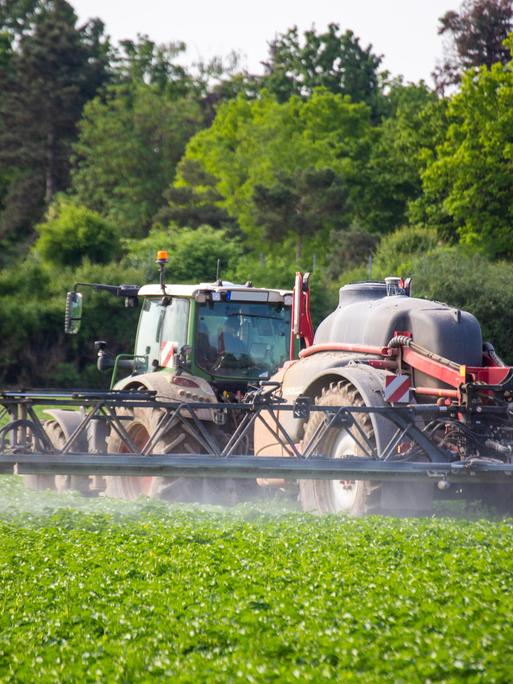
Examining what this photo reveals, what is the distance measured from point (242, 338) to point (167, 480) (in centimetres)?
239

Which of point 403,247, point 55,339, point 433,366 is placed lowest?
point 55,339

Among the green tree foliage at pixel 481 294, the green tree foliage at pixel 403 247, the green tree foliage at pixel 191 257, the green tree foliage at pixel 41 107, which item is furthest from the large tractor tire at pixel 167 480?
the green tree foliage at pixel 41 107

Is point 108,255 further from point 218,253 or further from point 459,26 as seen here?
point 459,26

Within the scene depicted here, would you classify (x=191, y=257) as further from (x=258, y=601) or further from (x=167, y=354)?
(x=258, y=601)

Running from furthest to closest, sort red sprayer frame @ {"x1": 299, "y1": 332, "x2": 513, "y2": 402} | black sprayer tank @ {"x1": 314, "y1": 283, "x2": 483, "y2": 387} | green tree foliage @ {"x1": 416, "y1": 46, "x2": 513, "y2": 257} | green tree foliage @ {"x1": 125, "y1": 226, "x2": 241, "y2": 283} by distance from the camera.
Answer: green tree foliage @ {"x1": 416, "y1": 46, "x2": 513, "y2": 257} → green tree foliage @ {"x1": 125, "y1": 226, "x2": 241, "y2": 283} → black sprayer tank @ {"x1": 314, "y1": 283, "x2": 483, "y2": 387} → red sprayer frame @ {"x1": 299, "y1": 332, "x2": 513, "y2": 402}

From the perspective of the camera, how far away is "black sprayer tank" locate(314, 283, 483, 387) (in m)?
13.3

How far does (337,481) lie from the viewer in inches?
528

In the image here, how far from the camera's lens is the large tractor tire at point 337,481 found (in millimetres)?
12828

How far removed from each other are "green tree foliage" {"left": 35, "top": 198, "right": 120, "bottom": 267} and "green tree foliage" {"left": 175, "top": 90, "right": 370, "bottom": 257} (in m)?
13.2

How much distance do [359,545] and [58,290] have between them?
3551 cm

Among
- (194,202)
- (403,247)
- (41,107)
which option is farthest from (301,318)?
(41,107)

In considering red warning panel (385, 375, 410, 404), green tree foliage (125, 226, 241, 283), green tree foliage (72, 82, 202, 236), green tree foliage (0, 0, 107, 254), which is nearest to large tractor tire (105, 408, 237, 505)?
red warning panel (385, 375, 410, 404)

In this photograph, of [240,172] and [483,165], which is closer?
[483,165]

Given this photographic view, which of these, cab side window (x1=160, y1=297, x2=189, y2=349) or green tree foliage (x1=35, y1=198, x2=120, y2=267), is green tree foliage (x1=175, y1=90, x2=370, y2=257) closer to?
green tree foliage (x1=35, y1=198, x2=120, y2=267)
